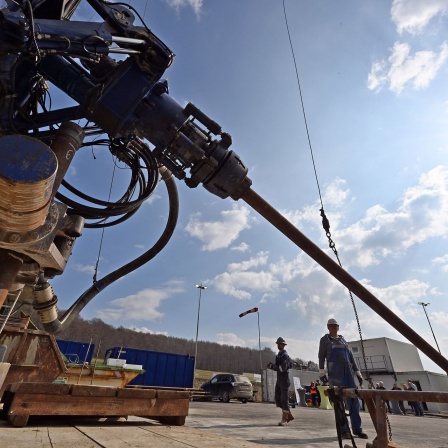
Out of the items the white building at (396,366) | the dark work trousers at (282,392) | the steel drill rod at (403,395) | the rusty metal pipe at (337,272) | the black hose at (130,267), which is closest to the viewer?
the steel drill rod at (403,395)

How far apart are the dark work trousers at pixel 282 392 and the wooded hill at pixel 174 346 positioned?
50.7 m

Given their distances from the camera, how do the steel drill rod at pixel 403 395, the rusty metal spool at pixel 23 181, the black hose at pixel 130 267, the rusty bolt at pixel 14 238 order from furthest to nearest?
the black hose at pixel 130 267 → the steel drill rod at pixel 403 395 → the rusty bolt at pixel 14 238 → the rusty metal spool at pixel 23 181

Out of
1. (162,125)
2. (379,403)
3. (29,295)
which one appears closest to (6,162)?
(162,125)

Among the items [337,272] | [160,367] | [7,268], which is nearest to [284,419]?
[337,272]

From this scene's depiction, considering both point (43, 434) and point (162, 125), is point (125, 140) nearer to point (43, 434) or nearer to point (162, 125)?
point (162, 125)

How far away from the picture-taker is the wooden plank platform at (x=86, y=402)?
2795mm

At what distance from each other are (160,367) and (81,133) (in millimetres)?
18329

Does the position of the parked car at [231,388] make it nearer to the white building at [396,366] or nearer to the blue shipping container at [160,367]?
the blue shipping container at [160,367]

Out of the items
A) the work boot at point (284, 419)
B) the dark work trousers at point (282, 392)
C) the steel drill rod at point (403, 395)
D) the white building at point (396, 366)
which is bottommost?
the work boot at point (284, 419)

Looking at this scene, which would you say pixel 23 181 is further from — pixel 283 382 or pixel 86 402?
pixel 283 382

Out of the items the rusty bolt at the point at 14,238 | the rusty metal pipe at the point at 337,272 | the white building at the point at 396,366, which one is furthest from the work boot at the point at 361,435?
the white building at the point at 396,366

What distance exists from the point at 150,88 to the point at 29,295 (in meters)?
4.53

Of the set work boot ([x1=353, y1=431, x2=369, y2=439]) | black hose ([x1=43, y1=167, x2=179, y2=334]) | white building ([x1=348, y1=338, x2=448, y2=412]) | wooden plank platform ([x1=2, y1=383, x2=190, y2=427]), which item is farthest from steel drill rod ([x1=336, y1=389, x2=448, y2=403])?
white building ([x1=348, y1=338, x2=448, y2=412])

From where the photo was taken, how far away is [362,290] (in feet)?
8.37
